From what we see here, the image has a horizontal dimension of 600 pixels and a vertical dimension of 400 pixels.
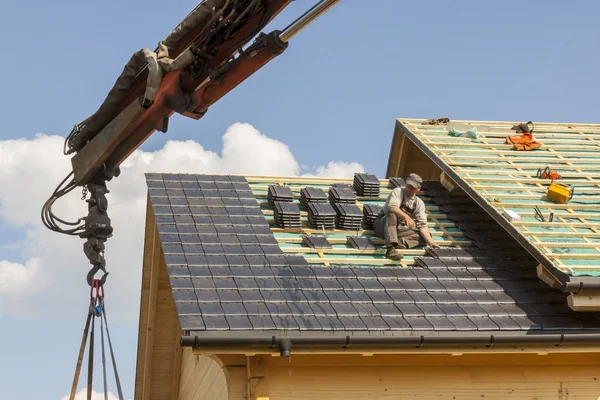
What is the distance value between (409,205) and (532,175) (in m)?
2.39

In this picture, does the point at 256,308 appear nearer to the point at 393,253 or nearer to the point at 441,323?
the point at 441,323

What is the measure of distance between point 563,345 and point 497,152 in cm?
486

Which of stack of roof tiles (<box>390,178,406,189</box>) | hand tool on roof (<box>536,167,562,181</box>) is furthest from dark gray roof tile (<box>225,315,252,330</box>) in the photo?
hand tool on roof (<box>536,167,562,181</box>)

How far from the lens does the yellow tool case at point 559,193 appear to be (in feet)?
42.9

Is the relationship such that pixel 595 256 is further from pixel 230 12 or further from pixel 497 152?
pixel 230 12

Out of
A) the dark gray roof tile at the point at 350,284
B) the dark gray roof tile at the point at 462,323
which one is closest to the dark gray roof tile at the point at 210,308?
the dark gray roof tile at the point at 350,284

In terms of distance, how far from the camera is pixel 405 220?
1244cm

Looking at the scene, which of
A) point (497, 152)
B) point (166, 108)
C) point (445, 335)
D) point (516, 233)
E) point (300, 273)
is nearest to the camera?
point (166, 108)

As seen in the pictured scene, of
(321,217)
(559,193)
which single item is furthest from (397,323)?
(559,193)

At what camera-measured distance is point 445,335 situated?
10.2 m

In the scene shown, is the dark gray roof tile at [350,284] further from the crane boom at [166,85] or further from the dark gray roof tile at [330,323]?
the crane boom at [166,85]

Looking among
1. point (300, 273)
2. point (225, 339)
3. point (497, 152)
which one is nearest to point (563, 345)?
point (300, 273)

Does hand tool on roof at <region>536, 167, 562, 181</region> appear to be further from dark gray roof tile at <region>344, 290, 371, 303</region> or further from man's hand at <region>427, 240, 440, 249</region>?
dark gray roof tile at <region>344, 290, 371, 303</region>

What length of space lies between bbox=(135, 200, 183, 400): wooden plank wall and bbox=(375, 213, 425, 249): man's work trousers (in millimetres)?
2856
